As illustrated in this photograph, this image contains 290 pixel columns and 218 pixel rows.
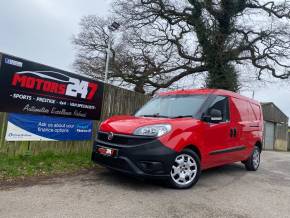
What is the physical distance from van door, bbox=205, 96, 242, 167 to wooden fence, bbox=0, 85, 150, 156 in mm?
3556

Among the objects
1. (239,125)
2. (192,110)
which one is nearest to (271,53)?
(239,125)

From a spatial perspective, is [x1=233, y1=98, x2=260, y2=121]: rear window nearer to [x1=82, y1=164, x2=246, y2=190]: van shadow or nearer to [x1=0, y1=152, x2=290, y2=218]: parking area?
[x1=82, y1=164, x2=246, y2=190]: van shadow

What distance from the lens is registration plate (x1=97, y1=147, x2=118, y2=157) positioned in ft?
18.2

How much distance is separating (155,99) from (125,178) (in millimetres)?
2177

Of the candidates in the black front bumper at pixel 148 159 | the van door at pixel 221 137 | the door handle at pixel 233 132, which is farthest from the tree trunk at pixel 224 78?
the black front bumper at pixel 148 159

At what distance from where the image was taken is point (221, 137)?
6613 millimetres

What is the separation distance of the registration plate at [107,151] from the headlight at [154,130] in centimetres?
54

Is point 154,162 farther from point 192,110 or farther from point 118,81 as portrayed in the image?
point 118,81

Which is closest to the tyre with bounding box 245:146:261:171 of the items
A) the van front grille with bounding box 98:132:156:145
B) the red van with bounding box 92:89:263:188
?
the red van with bounding box 92:89:263:188

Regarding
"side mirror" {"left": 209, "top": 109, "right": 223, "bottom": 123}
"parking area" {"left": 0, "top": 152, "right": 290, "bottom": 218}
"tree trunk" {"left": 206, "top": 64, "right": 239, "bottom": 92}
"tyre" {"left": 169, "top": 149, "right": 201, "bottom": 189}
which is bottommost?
"parking area" {"left": 0, "top": 152, "right": 290, "bottom": 218}

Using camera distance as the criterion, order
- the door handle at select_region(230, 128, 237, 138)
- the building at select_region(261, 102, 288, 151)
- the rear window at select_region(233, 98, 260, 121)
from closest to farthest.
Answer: the door handle at select_region(230, 128, 237, 138)
the rear window at select_region(233, 98, 260, 121)
the building at select_region(261, 102, 288, 151)

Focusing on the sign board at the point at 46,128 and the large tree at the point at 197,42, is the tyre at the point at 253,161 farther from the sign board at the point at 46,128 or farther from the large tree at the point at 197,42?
the large tree at the point at 197,42

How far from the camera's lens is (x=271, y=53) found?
65.4ft

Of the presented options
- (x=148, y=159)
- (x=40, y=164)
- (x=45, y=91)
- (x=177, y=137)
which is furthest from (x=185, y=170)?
(x=45, y=91)
